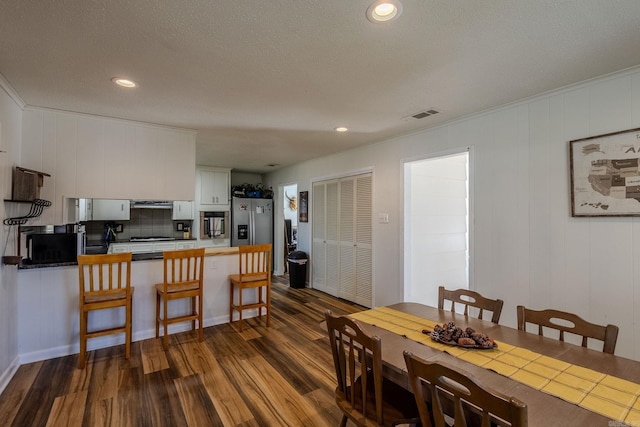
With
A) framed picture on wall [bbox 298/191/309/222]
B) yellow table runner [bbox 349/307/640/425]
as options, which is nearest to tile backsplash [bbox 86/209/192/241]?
framed picture on wall [bbox 298/191/309/222]

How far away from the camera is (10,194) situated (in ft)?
8.17

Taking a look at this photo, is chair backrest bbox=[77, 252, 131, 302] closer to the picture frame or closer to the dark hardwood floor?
the dark hardwood floor

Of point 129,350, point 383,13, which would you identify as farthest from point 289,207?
point 383,13

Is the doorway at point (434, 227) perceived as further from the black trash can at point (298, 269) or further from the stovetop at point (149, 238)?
the stovetop at point (149, 238)

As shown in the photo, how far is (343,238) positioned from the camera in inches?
193

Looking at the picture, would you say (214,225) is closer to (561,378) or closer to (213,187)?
(213,187)

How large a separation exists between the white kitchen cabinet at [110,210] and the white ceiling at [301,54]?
2.75 meters

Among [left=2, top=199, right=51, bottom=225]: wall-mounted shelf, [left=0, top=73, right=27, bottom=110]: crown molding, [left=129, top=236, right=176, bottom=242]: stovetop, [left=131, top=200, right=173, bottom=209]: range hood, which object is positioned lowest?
[left=129, top=236, right=176, bottom=242]: stovetop

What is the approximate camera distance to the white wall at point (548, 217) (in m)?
2.20

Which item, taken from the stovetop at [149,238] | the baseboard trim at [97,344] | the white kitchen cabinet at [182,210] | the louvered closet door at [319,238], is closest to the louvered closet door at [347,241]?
the louvered closet door at [319,238]

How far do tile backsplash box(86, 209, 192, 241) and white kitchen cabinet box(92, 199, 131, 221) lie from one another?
0.37 m

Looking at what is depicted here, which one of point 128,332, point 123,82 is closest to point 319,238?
point 128,332

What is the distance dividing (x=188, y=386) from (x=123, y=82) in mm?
2458

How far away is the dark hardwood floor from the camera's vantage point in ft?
6.73
